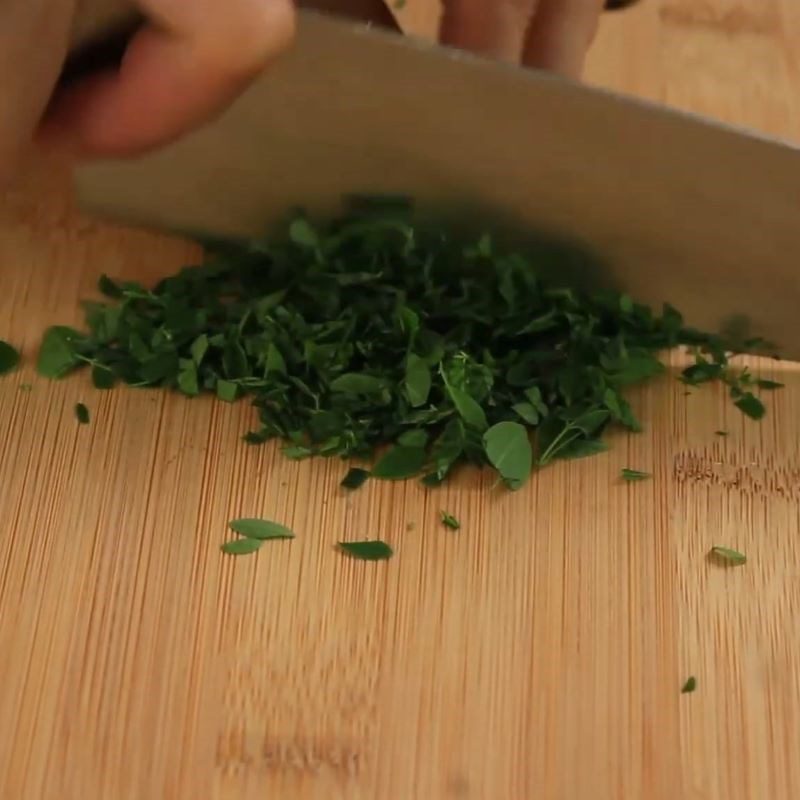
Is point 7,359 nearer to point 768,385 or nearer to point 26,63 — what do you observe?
point 26,63

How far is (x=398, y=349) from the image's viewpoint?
0.83 meters

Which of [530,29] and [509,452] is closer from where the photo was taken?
[509,452]

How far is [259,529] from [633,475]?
0.30 meters

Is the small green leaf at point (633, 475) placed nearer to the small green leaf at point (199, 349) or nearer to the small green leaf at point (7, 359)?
the small green leaf at point (199, 349)

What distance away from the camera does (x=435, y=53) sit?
2.31 feet

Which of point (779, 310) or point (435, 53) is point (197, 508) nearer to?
point (435, 53)

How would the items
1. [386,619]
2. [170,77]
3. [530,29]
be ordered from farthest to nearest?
[530,29] → [386,619] → [170,77]

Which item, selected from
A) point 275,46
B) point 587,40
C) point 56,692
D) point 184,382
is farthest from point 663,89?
point 56,692

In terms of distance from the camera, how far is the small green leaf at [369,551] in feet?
2.48

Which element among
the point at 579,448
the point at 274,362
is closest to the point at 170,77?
the point at 274,362

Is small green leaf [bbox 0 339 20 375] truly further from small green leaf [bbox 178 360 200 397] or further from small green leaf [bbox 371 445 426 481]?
small green leaf [bbox 371 445 426 481]

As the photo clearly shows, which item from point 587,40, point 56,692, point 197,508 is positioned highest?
point 587,40

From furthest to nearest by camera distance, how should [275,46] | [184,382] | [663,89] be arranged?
1. [663,89]
2. [184,382]
3. [275,46]

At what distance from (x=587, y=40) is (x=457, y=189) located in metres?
0.25
